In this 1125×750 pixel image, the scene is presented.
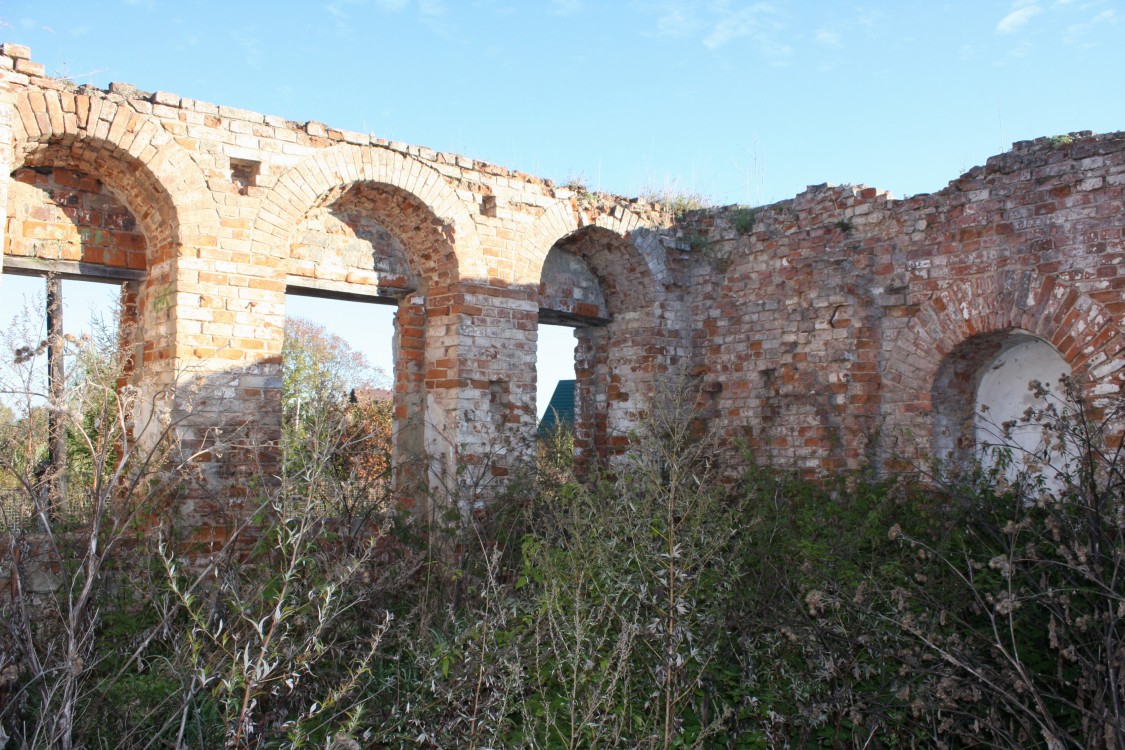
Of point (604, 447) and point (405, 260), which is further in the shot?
point (604, 447)

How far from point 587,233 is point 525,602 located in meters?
4.71

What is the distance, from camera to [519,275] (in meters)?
8.53

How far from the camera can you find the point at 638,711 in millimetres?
4406

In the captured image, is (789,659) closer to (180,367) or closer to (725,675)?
(725,675)

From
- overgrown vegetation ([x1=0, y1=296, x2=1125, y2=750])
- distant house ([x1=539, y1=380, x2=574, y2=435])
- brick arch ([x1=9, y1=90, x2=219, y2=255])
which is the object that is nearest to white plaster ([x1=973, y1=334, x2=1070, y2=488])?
overgrown vegetation ([x1=0, y1=296, x2=1125, y2=750])

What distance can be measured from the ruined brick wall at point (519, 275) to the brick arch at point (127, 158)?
2 centimetres

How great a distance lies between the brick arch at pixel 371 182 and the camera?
23.5 ft

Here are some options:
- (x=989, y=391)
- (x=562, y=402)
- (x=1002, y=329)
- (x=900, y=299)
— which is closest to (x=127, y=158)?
(x=900, y=299)

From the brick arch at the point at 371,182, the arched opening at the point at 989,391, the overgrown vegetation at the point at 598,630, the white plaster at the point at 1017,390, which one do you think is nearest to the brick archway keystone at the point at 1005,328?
the arched opening at the point at 989,391

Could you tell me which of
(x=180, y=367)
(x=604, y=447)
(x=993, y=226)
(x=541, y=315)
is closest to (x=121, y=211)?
(x=180, y=367)

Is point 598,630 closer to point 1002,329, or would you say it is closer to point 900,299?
point 1002,329

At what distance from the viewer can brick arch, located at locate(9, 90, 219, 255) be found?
624 centimetres

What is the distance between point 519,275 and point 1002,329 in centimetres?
417

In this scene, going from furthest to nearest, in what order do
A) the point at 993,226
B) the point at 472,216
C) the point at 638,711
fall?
the point at 472,216 < the point at 993,226 < the point at 638,711
